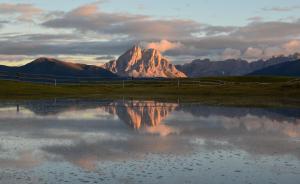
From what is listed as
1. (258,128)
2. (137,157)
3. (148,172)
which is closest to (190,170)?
(148,172)

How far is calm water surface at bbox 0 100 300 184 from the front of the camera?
20.3 meters

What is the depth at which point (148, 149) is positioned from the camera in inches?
1057

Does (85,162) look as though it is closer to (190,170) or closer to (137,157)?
(137,157)

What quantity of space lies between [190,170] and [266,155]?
19.4 ft

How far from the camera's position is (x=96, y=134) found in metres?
33.7

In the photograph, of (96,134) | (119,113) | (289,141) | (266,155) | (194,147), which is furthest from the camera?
(119,113)

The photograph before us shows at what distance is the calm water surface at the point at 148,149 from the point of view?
2033cm

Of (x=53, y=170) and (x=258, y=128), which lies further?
(x=258, y=128)

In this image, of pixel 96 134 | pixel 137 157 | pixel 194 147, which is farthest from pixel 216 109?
pixel 137 157

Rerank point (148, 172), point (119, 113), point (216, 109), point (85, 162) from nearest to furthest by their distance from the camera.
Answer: point (148, 172)
point (85, 162)
point (119, 113)
point (216, 109)

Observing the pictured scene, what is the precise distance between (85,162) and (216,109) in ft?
110

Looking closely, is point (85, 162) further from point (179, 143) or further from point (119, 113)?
point (119, 113)

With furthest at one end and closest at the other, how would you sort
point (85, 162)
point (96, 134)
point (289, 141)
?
point (96, 134)
point (289, 141)
point (85, 162)

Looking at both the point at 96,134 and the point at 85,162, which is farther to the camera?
the point at 96,134
